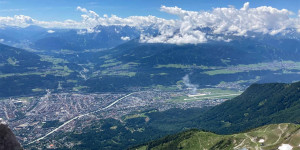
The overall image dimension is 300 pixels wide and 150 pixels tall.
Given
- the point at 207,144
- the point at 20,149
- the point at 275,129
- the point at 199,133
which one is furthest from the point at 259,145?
the point at 20,149

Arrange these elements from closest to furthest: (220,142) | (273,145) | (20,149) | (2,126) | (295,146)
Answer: (2,126)
(20,149)
(295,146)
(273,145)
(220,142)

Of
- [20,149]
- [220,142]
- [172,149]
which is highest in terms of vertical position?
[20,149]

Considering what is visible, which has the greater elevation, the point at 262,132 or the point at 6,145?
the point at 6,145

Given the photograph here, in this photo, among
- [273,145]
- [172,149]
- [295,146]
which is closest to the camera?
[295,146]

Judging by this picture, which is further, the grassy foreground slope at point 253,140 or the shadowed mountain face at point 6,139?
the grassy foreground slope at point 253,140

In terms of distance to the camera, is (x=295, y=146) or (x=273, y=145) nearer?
(x=295, y=146)

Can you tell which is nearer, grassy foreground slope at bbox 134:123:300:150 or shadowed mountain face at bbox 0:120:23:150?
shadowed mountain face at bbox 0:120:23:150

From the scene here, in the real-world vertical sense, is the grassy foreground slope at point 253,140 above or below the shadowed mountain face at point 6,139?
below

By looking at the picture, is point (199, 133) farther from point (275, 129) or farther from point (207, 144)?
point (275, 129)

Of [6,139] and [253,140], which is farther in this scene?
[253,140]

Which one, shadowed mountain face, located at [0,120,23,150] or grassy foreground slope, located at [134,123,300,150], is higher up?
shadowed mountain face, located at [0,120,23,150]

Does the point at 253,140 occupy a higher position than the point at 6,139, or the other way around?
the point at 6,139
